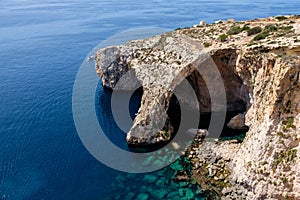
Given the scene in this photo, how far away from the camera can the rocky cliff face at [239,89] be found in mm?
29203

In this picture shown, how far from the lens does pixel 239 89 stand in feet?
163

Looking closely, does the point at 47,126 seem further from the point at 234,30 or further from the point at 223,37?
the point at 234,30

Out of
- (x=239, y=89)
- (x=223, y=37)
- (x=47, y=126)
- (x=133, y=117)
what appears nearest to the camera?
(x=223, y=37)

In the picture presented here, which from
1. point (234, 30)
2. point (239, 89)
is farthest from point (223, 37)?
point (239, 89)

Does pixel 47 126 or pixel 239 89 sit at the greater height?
pixel 239 89

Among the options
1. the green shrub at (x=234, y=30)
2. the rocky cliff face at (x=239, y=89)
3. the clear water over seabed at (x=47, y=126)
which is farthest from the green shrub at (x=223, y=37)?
the clear water over seabed at (x=47, y=126)

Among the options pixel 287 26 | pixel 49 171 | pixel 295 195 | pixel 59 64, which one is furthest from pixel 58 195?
pixel 59 64

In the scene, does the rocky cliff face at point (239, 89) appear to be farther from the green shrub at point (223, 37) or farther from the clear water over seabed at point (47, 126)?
the clear water over seabed at point (47, 126)

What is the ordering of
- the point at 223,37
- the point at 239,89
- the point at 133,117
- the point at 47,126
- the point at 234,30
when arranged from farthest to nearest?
the point at 133,117 → the point at 234,30 → the point at 47,126 → the point at 239,89 → the point at 223,37

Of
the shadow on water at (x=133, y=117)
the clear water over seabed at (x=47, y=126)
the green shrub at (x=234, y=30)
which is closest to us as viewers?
the clear water over seabed at (x=47, y=126)

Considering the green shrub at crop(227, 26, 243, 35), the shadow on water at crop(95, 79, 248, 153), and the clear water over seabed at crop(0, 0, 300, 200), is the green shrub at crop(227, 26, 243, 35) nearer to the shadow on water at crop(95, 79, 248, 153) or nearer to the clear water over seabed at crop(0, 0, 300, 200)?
the shadow on water at crop(95, 79, 248, 153)

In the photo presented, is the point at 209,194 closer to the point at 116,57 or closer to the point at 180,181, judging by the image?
the point at 180,181

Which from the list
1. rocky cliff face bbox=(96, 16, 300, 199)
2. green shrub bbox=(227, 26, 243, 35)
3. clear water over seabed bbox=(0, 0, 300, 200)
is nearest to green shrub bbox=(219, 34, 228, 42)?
rocky cliff face bbox=(96, 16, 300, 199)

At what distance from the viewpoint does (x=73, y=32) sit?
12569 centimetres
